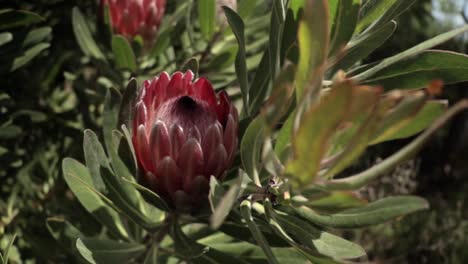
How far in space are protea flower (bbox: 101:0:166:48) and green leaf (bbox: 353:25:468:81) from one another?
60 centimetres

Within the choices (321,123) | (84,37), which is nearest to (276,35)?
(321,123)

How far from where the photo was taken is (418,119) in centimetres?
72

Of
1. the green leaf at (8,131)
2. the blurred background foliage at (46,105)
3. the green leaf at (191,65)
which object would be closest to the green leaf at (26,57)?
the blurred background foliage at (46,105)

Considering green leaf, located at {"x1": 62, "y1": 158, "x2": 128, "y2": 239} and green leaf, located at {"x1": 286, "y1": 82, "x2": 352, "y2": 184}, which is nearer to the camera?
green leaf, located at {"x1": 286, "y1": 82, "x2": 352, "y2": 184}

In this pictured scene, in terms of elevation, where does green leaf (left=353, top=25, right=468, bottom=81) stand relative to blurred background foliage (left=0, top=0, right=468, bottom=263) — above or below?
above

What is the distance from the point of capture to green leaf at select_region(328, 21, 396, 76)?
0.96m

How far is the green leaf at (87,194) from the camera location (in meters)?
1.03

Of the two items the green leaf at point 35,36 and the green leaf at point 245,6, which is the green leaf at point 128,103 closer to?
the green leaf at point 245,6

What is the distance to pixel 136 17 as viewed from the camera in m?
1.42

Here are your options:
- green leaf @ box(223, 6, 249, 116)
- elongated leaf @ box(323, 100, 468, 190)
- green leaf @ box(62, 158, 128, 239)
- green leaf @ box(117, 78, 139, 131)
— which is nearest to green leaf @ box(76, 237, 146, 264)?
green leaf @ box(62, 158, 128, 239)

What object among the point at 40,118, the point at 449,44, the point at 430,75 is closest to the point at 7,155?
the point at 40,118

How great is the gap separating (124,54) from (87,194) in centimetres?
38

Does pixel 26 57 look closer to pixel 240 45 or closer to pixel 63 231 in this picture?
pixel 63 231

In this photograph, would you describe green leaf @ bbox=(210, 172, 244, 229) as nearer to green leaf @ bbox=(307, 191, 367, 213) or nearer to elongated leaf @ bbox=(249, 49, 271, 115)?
green leaf @ bbox=(307, 191, 367, 213)
